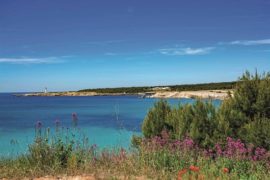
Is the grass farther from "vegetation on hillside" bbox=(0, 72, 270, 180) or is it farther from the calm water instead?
the calm water

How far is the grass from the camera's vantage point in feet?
23.2

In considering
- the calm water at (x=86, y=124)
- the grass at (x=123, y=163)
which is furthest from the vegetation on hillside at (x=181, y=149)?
the calm water at (x=86, y=124)

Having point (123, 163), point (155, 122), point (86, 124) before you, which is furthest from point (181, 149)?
point (86, 124)

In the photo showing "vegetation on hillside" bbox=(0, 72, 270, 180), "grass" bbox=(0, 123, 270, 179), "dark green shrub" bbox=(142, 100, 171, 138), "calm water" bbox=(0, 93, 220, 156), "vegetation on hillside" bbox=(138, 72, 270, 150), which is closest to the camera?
"grass" bbox=(0, 123, 270, 179)

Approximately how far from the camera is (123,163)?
7.58 meters

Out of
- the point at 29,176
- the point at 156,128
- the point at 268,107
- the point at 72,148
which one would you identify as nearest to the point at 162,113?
the point at 156,128

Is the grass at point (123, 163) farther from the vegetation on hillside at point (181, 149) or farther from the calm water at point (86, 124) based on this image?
the calm water at point (86, 124)

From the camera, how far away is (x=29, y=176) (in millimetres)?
7094

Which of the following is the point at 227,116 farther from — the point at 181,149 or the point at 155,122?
the point at 181,149

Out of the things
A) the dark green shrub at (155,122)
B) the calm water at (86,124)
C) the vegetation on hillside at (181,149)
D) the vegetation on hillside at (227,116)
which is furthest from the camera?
the calm water at (86,124)

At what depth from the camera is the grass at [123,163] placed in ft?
23.2

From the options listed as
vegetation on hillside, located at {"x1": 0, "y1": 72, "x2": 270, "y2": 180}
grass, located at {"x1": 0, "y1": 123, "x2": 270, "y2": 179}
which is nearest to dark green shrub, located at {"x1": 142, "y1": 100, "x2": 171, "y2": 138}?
vegetation on hillside, located at {"x1": 0, "y1": 72, "x2": 270, "y2": 180}

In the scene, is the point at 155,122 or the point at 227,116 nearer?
the point at 227,116

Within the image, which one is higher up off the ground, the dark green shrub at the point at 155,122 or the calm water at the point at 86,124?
the dark green shrub at the point at 155,122
